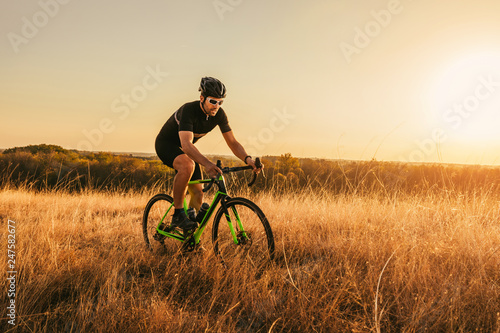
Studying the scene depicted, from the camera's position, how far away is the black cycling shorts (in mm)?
4504

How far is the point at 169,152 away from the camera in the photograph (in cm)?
454

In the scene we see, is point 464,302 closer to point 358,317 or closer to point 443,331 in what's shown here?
point 443,331

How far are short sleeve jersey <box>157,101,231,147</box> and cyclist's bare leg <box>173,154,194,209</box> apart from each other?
429 millimetres

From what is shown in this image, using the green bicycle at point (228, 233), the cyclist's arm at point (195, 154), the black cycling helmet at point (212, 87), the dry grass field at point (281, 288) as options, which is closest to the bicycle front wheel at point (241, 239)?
the green bicycle at point (228, 233)

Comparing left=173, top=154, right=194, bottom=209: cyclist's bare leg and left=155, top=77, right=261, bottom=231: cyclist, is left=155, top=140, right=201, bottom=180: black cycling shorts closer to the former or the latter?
left=155, top=77, right=261, bottom=231: cyclist

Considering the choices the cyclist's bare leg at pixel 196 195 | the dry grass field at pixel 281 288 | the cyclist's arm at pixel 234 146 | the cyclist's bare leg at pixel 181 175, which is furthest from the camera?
the cyclist's bare leg at pixel 196 195

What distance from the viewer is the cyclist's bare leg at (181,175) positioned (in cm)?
413

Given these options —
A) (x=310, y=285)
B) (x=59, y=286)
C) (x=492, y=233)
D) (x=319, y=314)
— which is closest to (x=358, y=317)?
(x=319, y=314)

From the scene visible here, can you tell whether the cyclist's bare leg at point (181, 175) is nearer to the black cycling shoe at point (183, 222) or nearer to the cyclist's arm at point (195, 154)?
the black cycling shoe at point (183, 222)

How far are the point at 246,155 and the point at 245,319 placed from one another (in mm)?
1997

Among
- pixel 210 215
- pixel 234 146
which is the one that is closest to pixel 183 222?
pixel 210 215

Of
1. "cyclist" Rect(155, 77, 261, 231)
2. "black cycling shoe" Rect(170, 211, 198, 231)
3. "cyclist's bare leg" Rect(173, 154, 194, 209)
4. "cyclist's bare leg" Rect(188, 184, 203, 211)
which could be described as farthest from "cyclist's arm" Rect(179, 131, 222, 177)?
"cyclist's bare leg" Rect(188, 184, 203, 211)

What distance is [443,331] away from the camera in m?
2.51

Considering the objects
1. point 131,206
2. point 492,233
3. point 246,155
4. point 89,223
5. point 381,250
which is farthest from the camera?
point 131,206
